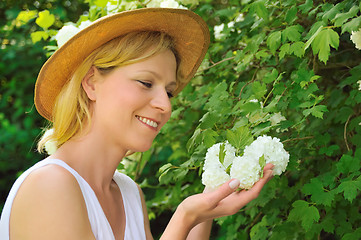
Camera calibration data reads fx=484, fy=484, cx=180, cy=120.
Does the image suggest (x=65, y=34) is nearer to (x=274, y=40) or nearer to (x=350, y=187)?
(x=274, y=40)

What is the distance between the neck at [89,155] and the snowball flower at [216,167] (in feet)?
1.35

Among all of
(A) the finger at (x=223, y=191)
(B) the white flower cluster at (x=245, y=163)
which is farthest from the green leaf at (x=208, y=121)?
(A) the finger at (x=223, y=191)

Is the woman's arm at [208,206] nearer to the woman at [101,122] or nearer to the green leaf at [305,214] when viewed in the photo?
the woman at [101,122]

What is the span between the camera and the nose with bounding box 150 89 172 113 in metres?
1.84

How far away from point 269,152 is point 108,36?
29.5 inches

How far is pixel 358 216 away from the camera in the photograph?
2.51 meters

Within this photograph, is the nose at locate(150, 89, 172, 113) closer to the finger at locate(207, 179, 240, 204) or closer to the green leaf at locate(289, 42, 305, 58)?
the finger at locate(207, 179, 240, 204)

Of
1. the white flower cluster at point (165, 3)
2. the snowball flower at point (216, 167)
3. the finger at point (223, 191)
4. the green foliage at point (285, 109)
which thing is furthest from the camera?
the white flower cluster at point (165, 3)

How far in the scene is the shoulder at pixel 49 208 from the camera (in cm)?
160

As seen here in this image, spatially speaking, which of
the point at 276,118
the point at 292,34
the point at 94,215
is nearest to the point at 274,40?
the point at 292,34

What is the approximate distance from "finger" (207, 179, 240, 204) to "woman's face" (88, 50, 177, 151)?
1.36 ft

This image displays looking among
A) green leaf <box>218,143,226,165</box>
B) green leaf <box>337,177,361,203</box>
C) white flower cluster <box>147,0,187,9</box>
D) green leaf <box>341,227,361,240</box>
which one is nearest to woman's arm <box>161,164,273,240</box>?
green leaf <box>218,143,226,165</box>

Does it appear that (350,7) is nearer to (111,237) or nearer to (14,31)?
(111,237)

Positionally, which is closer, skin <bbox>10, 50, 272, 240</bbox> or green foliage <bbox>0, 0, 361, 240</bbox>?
skin <bbox>10, 50, 272, 240</bbox>
